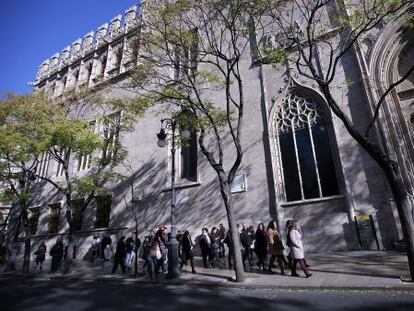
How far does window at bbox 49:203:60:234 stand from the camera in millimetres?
22547

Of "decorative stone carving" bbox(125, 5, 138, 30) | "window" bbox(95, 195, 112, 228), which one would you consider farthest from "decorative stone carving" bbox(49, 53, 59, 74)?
"window" bbox(95, 195, 112, 228)

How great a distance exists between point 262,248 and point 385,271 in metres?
3.82

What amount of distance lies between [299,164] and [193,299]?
9.78 m

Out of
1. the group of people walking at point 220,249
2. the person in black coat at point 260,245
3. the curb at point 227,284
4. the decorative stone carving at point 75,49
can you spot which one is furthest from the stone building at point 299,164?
the decorative stone carving at point 75,49

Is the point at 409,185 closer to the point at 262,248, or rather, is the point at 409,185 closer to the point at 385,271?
the point at 385,271

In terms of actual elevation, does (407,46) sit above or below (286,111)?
above

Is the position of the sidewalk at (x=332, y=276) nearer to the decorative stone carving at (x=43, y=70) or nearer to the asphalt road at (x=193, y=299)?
the asphalt road at (x=193, y=299)

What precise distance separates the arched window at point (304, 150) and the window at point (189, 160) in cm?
540

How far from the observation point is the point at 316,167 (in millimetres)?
14406

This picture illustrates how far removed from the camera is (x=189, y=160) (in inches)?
731

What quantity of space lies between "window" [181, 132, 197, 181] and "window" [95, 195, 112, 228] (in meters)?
5.93

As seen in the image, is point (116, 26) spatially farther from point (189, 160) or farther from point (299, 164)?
point (299, 164)

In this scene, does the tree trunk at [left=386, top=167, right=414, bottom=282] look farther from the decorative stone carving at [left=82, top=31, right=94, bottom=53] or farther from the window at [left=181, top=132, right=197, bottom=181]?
the decorative stone carving at [left=82, top=31, right=94, bottom=53]

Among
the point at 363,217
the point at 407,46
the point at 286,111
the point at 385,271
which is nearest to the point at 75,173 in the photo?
the point at 286,111
